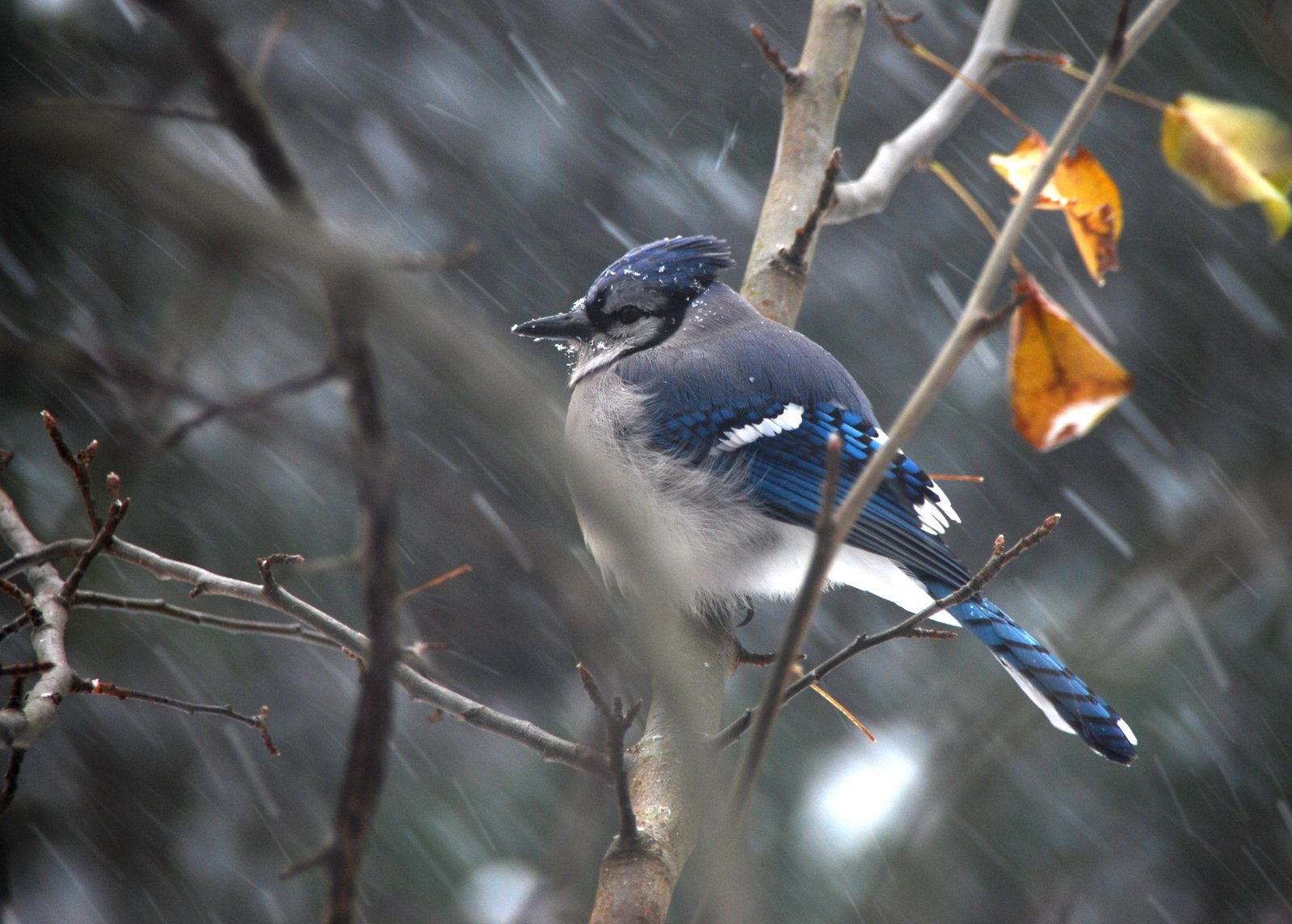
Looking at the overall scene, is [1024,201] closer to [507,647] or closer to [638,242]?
[507,647]

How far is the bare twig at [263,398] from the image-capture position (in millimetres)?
761

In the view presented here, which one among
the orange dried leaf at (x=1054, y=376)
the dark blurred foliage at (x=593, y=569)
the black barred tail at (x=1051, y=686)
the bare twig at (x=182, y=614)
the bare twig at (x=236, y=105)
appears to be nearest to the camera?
the bare twig at (x=236, y=105)

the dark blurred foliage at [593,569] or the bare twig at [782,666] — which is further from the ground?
the bare twig at [782,666]

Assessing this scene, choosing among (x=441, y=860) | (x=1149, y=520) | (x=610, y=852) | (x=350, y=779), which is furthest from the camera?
(x=1149, y=520)

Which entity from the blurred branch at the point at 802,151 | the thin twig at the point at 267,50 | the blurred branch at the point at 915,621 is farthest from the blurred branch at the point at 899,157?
the thin twig at the point at 267,50

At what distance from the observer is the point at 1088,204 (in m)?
1.36

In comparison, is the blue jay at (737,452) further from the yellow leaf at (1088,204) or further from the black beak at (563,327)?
the yellow leaf at (1088,204)

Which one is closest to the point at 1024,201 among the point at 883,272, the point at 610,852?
the point at 610,852

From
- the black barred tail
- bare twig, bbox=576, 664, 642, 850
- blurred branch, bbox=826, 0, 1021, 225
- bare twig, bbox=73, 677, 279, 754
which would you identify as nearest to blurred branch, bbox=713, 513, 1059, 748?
bare twig, bbox=576, 664, 642, 850

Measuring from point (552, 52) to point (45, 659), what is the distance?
358 centimetres

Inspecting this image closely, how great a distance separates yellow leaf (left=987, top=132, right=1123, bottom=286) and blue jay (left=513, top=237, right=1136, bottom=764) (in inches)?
37.3

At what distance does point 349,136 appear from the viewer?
3.99m

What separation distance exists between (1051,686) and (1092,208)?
3.02 ft

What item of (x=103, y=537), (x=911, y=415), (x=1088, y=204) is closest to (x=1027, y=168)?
(x=1088, y=204)
